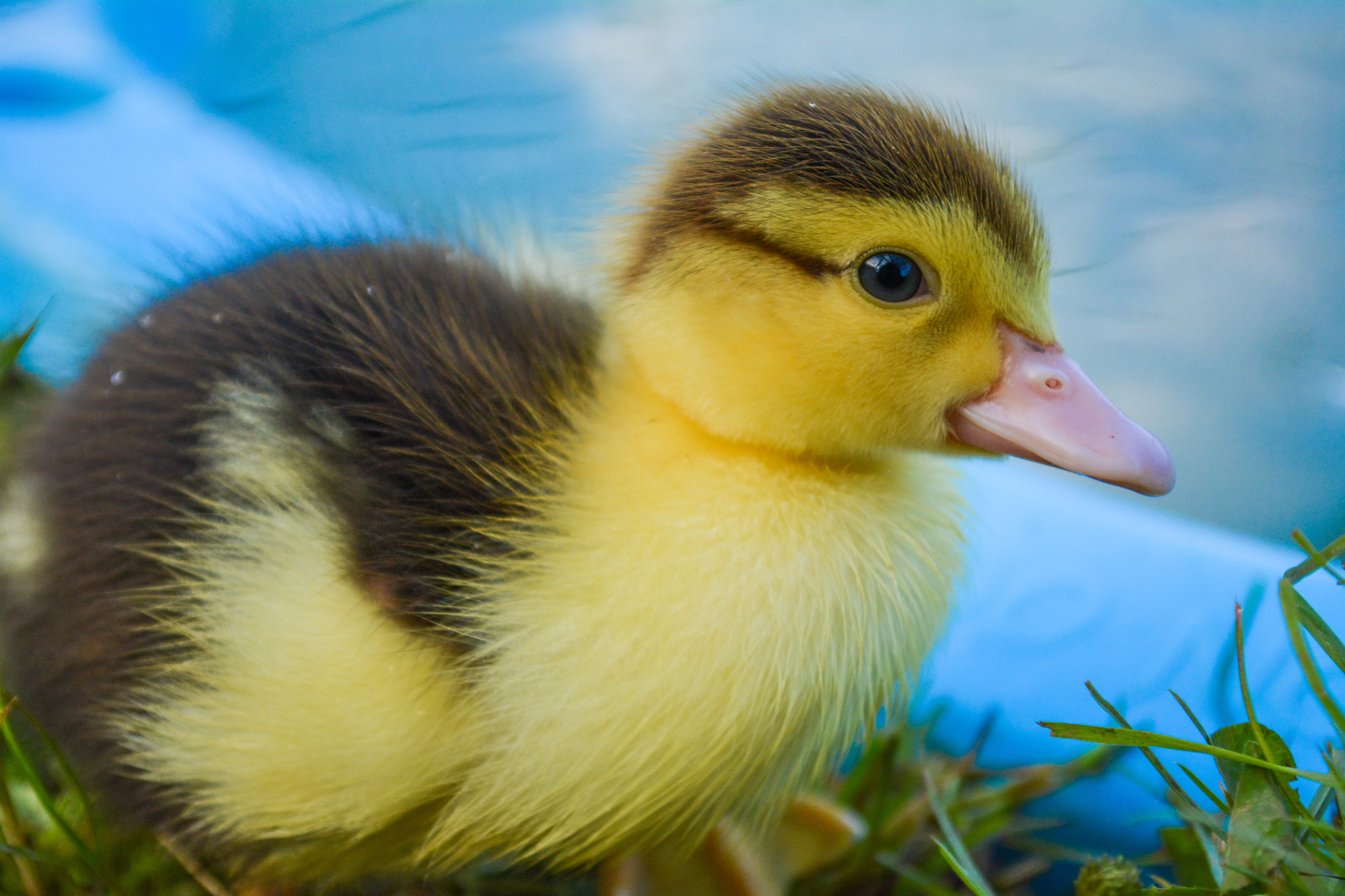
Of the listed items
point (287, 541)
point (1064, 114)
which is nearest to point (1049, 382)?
point (287, 541)

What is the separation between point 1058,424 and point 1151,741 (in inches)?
7.1

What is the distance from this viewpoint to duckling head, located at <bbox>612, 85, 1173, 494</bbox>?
589mm

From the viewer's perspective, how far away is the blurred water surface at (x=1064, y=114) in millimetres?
1036

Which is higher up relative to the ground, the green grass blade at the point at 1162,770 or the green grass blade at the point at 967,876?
the green grass blade at the point at 1162,770

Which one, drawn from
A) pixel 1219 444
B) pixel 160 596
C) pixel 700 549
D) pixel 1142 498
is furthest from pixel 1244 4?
pixel 160 596

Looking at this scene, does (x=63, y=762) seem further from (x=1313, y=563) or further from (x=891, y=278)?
(x=1313, y=563)

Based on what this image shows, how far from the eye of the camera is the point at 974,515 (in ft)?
2.54

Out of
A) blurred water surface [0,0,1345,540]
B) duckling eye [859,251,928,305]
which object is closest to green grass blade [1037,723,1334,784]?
duckling eye [859,251,928,305]

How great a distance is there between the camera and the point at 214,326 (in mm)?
691

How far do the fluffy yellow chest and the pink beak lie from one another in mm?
96

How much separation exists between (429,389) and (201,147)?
121 cm

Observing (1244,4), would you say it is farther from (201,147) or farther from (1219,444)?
(201,147)

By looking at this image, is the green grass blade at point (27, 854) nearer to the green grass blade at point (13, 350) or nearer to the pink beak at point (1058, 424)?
the green grass blade at point (13, 350)

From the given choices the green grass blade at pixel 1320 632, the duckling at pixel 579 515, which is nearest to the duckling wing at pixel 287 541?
the duckling at pixel 579 515
